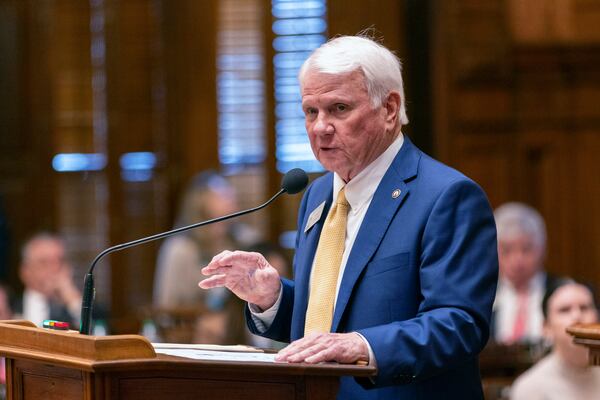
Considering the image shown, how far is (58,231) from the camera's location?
9664mm

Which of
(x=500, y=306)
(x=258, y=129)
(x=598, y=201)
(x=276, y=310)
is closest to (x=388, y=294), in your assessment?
(x=276, y=310)

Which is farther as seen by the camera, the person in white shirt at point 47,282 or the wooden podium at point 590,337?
the person in white shirt at point 47,282

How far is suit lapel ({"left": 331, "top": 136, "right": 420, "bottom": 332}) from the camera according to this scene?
2.73 metres

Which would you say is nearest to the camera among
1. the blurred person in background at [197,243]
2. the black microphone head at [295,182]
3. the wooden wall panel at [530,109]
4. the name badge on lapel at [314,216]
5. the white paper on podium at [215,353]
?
the white paper on podium at [215,353]

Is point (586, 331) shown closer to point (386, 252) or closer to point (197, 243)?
point (386, 252)

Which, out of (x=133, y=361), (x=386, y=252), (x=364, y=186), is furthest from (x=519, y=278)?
(x=133, y=361)

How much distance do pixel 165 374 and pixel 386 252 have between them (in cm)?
63

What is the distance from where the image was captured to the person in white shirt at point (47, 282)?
22.6 feet

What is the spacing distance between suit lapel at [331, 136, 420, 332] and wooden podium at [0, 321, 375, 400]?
0.41 metres

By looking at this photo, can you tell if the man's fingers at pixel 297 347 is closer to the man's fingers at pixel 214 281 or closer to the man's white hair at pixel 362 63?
the man's fingers at pixel 214 281

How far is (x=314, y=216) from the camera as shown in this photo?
303 centimetres

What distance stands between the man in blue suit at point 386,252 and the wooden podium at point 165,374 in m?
0.20

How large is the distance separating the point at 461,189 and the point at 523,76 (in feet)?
20.5

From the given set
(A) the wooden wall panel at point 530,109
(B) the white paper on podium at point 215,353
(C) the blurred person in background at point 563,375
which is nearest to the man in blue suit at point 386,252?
(B) the white paper on podium at point 215,353
